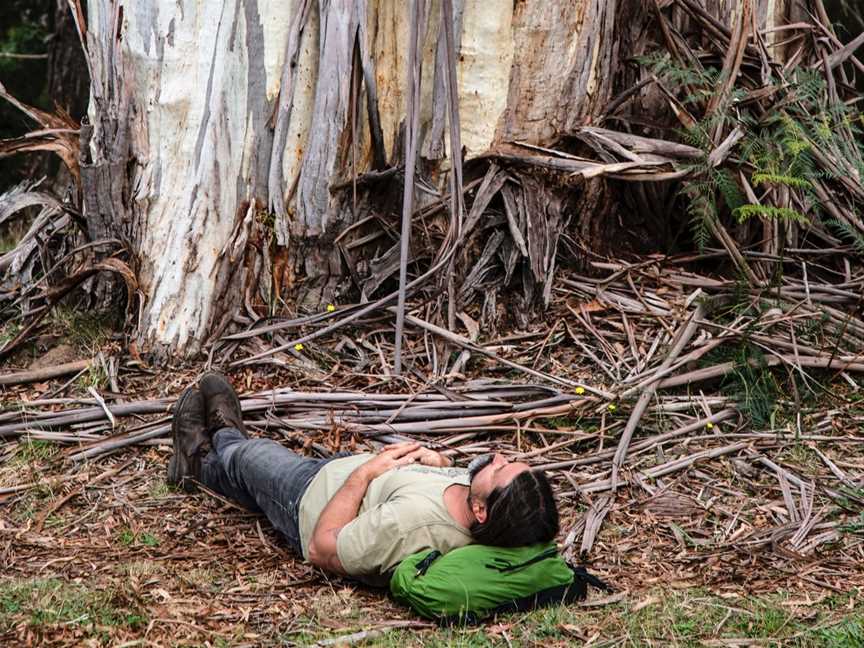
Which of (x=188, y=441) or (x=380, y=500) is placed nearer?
(x=380, y=500)

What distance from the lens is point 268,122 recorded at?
594 centimetres

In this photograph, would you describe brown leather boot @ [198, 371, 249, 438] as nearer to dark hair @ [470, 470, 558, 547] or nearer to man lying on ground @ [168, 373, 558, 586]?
man lying on ground @ [168, 373, 558, 586]

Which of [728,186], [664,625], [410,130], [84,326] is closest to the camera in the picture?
[664,625]

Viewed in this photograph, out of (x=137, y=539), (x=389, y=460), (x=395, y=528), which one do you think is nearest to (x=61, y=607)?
(x=137, y=539)

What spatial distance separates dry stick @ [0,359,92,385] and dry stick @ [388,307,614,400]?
1702mm

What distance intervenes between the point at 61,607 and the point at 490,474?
153 cm

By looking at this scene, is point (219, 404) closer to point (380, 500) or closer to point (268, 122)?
point (380, 500)

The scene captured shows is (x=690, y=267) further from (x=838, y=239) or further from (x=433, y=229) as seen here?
(x=433, y=229)

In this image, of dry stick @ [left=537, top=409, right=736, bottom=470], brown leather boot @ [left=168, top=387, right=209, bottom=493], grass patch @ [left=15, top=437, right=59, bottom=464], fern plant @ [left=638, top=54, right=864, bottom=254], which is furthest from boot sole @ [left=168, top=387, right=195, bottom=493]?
fern plant @ [left=638, top=54, right=864, bottom=254]

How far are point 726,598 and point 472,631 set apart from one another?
37.8 inches

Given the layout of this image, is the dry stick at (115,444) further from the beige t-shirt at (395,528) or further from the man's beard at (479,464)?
the man's beard at (479,464)

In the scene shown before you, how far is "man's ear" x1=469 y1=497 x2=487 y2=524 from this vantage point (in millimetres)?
3832

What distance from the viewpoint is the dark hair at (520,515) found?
3.76 metres

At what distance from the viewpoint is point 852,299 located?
6.06m
